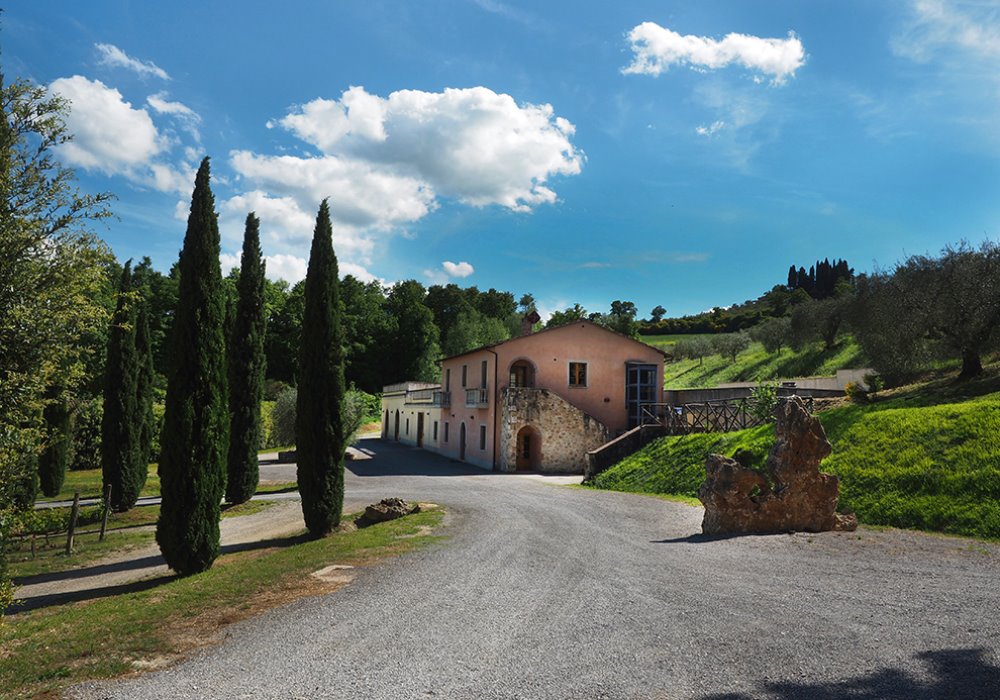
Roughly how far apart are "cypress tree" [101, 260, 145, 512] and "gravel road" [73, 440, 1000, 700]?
46.1 ft

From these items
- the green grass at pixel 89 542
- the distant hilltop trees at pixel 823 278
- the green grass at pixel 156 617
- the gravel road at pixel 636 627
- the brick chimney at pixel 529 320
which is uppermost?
the distant hilltop trees at pixel 823 278

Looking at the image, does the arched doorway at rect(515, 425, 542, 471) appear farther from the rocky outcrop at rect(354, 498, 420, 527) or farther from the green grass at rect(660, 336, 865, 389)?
the green grass at rect(660, 336, 865, 389)

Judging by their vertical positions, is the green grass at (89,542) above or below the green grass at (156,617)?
below

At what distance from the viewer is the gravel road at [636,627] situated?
17.3 ft

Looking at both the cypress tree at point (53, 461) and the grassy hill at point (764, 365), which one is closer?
the cypress tree at point (53, 461)

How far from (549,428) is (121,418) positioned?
17.9m

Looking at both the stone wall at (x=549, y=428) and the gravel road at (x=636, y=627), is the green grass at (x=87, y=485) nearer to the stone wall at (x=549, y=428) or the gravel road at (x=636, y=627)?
the stone wall at (x=549, y=428)

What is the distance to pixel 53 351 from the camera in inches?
404

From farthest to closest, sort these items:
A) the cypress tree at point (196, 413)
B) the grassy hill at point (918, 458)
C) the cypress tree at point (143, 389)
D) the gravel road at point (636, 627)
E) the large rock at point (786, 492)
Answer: the cypress tree at point (143, 389)
the large rock at point (786, 492)
the grassy hill at point (918, 458)
the cypress tree at point (196, 413)
the gravel road at point (636, 627)

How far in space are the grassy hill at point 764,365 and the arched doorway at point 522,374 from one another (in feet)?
65.3

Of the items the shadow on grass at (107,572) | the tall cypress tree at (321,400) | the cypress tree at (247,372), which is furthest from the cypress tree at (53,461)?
the tall cypress tree at (321,400)

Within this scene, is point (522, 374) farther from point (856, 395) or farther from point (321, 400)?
point (321, 400)

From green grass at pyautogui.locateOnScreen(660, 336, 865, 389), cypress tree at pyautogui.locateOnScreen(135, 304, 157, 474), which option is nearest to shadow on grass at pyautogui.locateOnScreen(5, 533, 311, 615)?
cypress tree at pyautogui.locateOnScreen(135, 304, 157, 474)

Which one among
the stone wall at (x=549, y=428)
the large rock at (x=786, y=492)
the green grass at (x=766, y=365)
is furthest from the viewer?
the green grass at (x=766, y=365)
